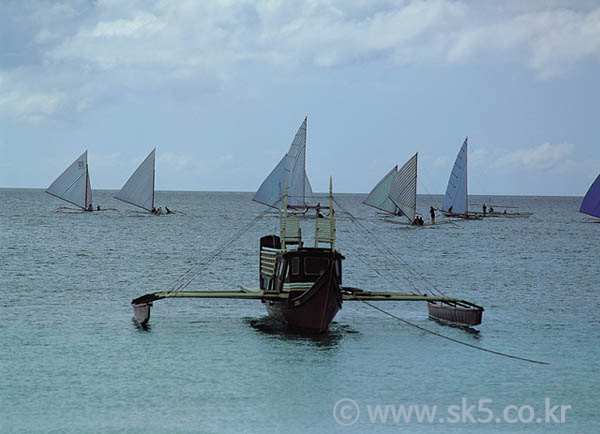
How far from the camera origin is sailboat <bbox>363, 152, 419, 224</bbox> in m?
110

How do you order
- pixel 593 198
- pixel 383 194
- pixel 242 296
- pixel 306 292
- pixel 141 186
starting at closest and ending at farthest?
pixel 306 292, pixel 242 296, pixel 593 198, pixel 383 194, pixel 141 186

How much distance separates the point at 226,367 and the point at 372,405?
6631mm

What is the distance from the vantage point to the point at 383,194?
119812mm

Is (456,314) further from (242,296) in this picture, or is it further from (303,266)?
(242,296)

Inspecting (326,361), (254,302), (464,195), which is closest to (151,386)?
(326,361)

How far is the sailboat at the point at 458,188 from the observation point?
126m

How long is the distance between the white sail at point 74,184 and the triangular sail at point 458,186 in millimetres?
57659

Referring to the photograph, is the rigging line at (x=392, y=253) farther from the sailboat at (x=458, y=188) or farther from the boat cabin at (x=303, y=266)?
the sailboat at (x=458, y=188)

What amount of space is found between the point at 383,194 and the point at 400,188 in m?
8.46

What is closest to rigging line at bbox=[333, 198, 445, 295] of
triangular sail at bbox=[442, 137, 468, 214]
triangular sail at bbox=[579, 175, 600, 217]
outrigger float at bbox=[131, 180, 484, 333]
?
outrigger float at bbox=[131, 180, 484, 333]

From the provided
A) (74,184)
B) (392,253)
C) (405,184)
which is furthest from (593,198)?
(74,184)

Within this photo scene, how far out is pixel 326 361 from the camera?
31844 millimetres

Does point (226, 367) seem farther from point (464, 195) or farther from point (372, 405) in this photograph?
point (464, 195)

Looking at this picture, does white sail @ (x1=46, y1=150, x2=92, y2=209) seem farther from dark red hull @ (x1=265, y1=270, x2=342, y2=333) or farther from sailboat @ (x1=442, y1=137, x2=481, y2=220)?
dark red hull @ (x1=265, y1=270, x2=342, y2=333)
